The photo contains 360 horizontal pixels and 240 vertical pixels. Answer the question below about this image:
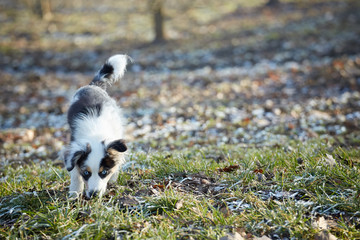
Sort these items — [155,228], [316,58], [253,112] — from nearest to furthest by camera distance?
[155,228]
[253,112]
[316,58]

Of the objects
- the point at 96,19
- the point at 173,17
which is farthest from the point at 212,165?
the point at 96,19

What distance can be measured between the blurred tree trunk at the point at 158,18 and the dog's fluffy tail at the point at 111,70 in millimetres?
12349

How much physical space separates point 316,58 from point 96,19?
17557mm

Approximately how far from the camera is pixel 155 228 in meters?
3.57

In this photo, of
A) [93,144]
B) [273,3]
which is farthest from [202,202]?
[273,3]

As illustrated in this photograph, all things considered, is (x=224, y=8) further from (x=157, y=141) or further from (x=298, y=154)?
(x=298, y=154)

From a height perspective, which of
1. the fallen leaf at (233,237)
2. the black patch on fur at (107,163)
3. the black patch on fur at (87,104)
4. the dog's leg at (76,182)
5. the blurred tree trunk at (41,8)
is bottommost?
the fallen leaf at (233,237)

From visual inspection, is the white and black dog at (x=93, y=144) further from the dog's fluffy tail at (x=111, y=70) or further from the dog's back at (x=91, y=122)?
the dog's fluffy tail at (x=111, y=70)

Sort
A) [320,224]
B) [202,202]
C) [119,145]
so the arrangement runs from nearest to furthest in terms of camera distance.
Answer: [320,224] < [202,202] < [119,145]

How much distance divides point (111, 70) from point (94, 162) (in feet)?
8.72

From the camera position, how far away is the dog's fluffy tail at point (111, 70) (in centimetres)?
630

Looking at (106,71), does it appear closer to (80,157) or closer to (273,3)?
(80,157)

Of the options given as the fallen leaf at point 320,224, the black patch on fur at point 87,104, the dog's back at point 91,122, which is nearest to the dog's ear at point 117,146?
the dog's back at point 91,122

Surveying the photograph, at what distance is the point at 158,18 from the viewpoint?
18.5 metres
